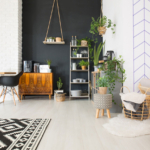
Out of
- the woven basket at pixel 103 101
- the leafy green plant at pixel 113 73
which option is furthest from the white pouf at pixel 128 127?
the leafy green plant at pixel 113 73

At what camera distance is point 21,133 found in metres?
1.88

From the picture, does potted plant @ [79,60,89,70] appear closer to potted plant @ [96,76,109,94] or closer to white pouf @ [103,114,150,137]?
potted plant @ [96,76,109,94]

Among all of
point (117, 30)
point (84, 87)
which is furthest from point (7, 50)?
point (117, 30)

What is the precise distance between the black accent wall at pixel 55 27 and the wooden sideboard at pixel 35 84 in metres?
0.55

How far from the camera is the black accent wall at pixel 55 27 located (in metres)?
5.09

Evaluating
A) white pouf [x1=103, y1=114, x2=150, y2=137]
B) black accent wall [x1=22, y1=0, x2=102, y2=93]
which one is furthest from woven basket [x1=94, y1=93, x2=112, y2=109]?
black accent wall [x1=22, y1=0, x2=102, y2=93]

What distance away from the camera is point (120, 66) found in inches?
127

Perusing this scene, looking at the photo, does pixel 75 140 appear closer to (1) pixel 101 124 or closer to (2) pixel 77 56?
(1) pixel 101 124

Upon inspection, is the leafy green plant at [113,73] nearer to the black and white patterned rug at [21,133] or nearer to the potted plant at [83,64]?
the black and white patterned rug at [21,133]

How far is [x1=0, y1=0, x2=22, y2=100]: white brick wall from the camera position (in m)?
4.57

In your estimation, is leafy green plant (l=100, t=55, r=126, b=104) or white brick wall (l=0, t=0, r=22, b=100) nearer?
leafy green plant (l=100, t=55, r=126, b=104)

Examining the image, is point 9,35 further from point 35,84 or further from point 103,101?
point 103,101

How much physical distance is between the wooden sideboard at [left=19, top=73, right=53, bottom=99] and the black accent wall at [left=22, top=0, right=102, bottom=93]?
55 cm

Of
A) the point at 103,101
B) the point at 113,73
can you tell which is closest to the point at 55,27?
the point at 113,73
